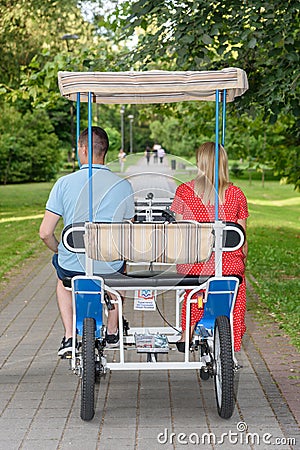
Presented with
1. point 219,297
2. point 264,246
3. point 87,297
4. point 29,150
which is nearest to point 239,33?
point 219,297

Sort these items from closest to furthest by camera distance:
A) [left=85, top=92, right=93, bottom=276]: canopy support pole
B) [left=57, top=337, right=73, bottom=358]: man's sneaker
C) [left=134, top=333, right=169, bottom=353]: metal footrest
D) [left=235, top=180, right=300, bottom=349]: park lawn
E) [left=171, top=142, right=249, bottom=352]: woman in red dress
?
1. [left=85, top=92, right=93, bottom=276]: canopy support pole
2. [left=134, top=333, right=169, bottom=353]: metal footrest
3. [left=171, top=142, right=249, bottom=352]: woman in red dress
4. [left=57, top=337, right=73, bottom=358]: man's sneaker
5. [left=235, top=180, right=300, bottom=349]: park lawn

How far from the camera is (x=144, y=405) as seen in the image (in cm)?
652

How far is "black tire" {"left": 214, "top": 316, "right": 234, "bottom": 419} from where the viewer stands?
5918mm

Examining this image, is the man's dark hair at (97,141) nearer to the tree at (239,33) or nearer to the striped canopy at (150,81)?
the striped canopy at (150,81)

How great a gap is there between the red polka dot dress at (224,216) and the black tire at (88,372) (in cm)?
85

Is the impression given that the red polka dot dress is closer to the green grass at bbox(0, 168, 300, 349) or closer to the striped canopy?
the green grass at bbox(0, 168, 300, 349)

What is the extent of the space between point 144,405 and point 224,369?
849mm

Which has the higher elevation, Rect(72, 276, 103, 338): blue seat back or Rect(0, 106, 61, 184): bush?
Rect(72, 276, 103, 338): blue seat back

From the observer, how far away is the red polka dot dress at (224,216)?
6414mm

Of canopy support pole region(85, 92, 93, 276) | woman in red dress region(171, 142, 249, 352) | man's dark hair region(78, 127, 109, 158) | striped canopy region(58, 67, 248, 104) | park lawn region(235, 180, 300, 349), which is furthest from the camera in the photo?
park lawn region(235, 180, 300, 349)

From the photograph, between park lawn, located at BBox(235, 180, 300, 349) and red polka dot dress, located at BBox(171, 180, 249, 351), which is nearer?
red polka dot dress, located at BBox(171, 180, 249, 351)

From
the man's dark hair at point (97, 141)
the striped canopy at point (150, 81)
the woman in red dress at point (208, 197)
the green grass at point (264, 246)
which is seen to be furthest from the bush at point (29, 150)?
the striped canopy at point (150, 81)

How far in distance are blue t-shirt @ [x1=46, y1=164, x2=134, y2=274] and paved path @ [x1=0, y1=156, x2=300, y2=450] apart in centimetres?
98

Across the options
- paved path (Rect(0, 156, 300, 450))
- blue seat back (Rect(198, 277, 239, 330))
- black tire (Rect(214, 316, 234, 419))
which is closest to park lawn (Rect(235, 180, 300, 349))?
paved path (Rect(0, 156, 300, 450))
